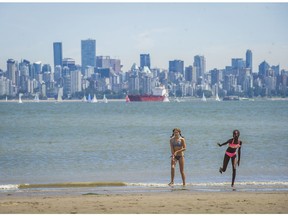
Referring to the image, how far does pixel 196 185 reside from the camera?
1592cm

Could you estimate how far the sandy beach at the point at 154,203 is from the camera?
11.2 metres

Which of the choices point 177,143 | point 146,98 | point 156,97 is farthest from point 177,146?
point 156,97

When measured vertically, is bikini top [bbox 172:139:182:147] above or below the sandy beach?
above

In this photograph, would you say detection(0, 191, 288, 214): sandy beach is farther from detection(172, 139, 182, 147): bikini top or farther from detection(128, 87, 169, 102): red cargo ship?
detection(128, 87, 169, 102): red cargo ship

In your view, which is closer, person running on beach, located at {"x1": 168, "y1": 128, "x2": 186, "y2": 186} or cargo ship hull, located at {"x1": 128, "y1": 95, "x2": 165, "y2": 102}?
person running on beach, located at {"x1": 168, "y1": 128, "x2": 186, "y2": 186}

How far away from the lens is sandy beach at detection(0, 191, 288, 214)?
11234mm

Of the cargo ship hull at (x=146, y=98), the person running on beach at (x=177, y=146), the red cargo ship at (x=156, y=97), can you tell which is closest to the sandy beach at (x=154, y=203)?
the person running on beach at (x=177, y=146)

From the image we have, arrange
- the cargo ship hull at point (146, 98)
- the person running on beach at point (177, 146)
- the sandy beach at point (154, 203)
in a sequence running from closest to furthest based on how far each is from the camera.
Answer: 1. the sandy beach at point (154, 203)
2. the person running on beach at point (177, 146)
3. the cargo ship hull at point (146, 98)

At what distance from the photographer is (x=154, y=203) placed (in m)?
12.1

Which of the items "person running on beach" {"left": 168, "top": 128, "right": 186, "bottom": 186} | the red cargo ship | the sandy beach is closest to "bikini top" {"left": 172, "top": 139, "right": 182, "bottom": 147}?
"person running on beach" {"left": 168, "top": 128, "right": 186, "bottom": 186}

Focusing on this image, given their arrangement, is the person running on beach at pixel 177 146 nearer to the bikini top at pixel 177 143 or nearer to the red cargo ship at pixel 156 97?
the bikini top at pixel 177 143

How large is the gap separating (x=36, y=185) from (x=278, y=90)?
541 feet

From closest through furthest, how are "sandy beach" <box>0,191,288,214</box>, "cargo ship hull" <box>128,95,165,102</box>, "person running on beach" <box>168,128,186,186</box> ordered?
1. "sandy beach" <box>0,191,288,214</box>
2. "person running on beach" <box>168,128,186,186</box>
3. "cargo ship hull" <box>128,95,165,102</box>

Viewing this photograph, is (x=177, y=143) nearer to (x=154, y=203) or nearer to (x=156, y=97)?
(x=154, y=203)
